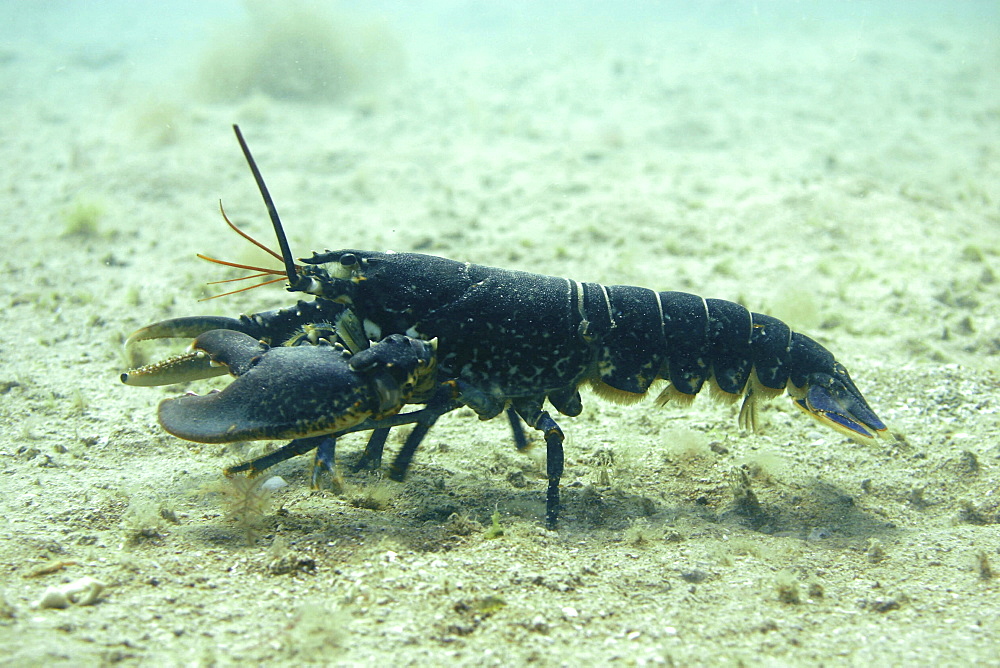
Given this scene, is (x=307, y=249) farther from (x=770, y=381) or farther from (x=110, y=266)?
(x=770, y=381)

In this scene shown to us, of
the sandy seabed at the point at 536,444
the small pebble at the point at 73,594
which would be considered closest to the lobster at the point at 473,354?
the sandy seabed at the point at 536,444

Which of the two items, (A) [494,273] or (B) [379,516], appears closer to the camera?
(B) [379,516]

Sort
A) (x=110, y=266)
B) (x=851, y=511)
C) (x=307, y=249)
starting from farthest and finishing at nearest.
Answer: (x=307, y=249), (x=110, y=266), (x=851, y=511)

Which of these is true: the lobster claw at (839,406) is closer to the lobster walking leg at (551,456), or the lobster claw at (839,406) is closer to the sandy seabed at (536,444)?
the sandy seabed at (536,444)

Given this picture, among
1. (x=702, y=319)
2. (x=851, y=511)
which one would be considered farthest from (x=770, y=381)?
(x=851, y=511)

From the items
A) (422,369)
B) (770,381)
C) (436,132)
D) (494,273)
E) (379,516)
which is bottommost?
(379,516)

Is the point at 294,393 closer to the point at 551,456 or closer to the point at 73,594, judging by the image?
the point at 73,594
